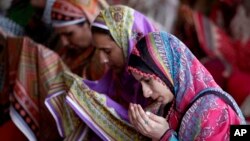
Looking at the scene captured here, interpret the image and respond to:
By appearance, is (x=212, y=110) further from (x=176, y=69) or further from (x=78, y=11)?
(x=78, y=11)

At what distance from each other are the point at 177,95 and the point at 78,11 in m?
1.07

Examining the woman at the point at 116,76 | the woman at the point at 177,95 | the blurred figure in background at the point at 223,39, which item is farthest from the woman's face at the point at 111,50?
the blurred figure in background at the point at 223,39

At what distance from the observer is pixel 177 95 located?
187 centimetres

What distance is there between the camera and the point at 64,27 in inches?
111

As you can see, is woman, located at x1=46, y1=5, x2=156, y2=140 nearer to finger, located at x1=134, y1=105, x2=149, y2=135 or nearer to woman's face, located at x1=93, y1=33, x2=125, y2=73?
woman's face, located at x1=93, y1=33, x2=125, y2=73

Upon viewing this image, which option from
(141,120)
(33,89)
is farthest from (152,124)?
(33,89)

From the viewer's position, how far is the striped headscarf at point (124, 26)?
2.24 meters

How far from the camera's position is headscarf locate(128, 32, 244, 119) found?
72.9 inches

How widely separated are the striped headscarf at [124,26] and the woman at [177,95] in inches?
11.8

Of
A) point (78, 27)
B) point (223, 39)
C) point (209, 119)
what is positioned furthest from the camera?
point (223, 39)

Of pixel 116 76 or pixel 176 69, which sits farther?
pixel 116 76

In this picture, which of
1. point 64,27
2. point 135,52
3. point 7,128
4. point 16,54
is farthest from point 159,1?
point 135,52

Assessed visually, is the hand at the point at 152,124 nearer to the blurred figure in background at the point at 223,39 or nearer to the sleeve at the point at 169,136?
the sleeve at the point at 169,136

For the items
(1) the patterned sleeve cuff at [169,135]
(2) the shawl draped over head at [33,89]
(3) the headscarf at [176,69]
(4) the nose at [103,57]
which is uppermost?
(3) the headscarf at [176,69]
